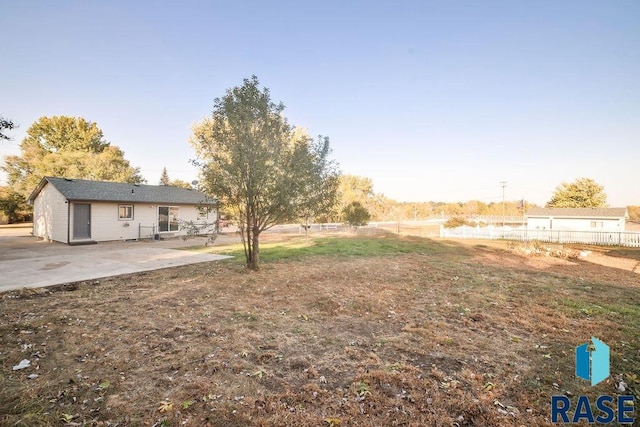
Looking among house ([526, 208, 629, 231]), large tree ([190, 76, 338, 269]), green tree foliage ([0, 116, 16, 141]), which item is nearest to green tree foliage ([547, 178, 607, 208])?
house ([526, 208, 629, 231])

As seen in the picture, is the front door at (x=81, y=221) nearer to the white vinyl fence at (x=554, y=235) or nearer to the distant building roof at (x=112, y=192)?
the distant building roof at (x=112, y=192)

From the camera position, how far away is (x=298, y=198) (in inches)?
356

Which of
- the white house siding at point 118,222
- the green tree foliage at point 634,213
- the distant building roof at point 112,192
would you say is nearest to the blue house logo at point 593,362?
the distant building roof at point 112,192

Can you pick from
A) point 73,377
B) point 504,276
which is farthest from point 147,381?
point 504,276

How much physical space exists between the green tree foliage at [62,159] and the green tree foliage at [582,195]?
61045mm

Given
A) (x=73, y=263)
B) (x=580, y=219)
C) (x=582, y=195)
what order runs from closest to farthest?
(x=73, y=263), (x=580, y=219), (x=582, y=195)

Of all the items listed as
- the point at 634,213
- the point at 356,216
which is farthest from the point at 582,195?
the point at 356,216

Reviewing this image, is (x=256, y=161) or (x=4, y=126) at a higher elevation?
(x=4, y=126)

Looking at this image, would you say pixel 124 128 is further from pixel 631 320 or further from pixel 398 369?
pixel 631 320

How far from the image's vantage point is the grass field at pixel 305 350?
282 cm

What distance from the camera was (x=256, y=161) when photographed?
846cm

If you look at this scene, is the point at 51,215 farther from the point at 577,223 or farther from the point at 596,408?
the point at 577,223

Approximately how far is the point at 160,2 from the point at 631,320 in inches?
753

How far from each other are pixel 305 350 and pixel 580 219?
123 feet
